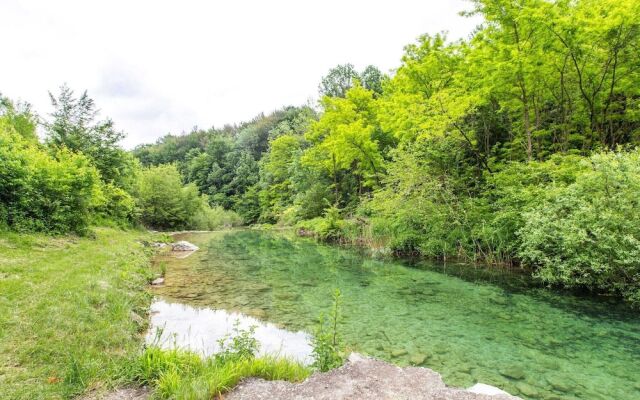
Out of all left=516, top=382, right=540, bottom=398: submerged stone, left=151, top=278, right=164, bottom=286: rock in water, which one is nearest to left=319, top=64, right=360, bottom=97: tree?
left=151, top=278, right=164, bottom=286: rock in water

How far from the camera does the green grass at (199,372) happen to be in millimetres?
3846

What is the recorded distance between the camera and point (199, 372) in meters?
4.42

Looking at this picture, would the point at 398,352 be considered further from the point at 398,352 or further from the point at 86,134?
the point at 86,134

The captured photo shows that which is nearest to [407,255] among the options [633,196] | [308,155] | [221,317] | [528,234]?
[528,234]

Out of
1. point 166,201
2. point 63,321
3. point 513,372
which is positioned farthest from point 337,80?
point 63,321

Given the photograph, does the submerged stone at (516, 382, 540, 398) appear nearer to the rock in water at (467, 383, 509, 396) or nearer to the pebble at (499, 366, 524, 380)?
the pebble at (499, 366, 524, 380)

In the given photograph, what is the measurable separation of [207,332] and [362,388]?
4506 mm

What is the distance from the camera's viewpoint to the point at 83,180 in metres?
15.3

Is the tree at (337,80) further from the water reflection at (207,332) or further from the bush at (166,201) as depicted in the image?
the water reflection at (207,332)

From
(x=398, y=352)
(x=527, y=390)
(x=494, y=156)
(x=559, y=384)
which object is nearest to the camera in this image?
(x=527, y=390)

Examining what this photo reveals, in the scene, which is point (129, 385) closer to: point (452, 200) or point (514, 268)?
point (514, 268)

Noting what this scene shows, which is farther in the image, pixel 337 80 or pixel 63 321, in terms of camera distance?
pixel 337 80

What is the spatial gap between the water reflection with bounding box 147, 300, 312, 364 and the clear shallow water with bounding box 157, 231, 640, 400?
19.1 inches

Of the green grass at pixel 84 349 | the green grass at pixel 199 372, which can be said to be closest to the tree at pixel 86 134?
the green grass at pixel 84 349
